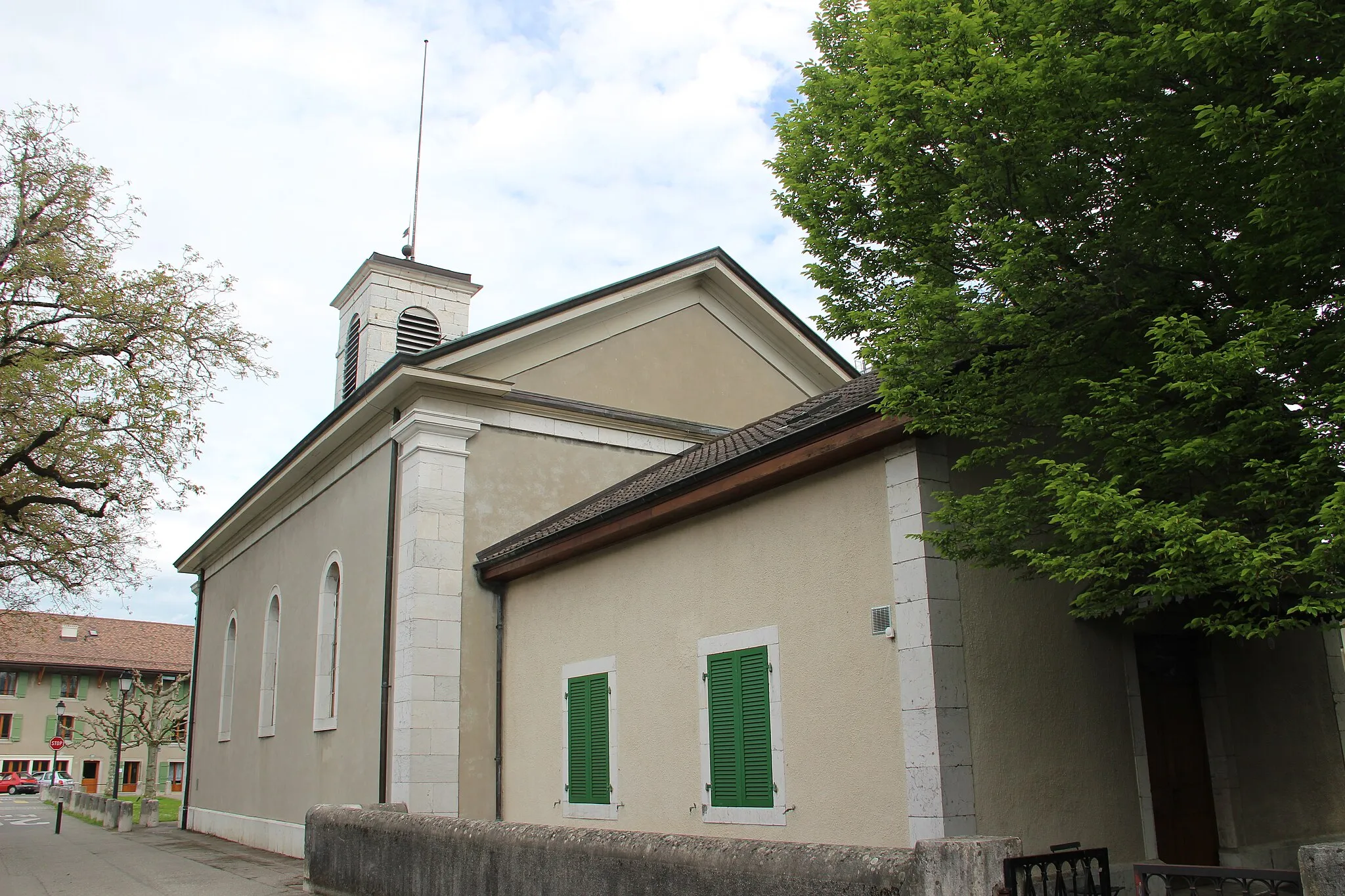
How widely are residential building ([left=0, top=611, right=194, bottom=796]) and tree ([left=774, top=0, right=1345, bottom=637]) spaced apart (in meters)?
51.8

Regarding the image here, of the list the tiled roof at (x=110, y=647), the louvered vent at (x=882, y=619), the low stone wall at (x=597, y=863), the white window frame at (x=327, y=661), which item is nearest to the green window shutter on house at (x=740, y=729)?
the louvered vent at (x=882, y=619)

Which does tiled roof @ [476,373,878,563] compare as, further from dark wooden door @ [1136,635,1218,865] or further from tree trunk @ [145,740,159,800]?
tree trunk @ [145,740,159,800]

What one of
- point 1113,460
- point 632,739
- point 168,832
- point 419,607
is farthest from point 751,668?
point 168,832

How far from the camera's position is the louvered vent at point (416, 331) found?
62.1 feet

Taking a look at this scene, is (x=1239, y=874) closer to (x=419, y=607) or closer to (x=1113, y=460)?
(x=1113, y=460)

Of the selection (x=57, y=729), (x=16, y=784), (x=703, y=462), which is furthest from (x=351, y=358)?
(x=16, y=784)

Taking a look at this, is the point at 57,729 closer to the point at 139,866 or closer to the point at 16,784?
the point at 16,784

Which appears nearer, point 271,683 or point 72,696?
point 271,683

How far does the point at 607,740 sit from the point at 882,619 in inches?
154

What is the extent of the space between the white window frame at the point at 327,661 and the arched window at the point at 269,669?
8.20 feet

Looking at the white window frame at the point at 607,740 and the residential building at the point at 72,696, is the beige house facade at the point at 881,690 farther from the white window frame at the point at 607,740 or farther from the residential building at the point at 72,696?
the residential building at the point at 72,696

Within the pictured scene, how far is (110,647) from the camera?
56531mm

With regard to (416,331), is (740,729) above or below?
below

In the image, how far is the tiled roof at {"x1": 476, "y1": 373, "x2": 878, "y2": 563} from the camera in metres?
8.55
